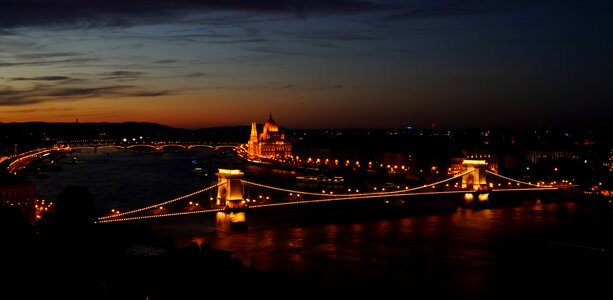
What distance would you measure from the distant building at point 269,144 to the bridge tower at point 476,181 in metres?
31.3

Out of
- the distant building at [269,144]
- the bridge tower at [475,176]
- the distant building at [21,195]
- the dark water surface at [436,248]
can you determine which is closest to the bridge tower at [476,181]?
the bridge tower at [475,176]

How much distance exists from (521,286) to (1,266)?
7.75 metres

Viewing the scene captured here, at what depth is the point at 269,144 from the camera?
195ft

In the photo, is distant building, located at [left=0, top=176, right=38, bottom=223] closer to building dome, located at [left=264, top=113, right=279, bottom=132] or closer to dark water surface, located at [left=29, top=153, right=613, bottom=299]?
dark water surface, located at [left=29, top=153, right=613, bottom=299]

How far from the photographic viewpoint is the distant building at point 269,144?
58.7 metres

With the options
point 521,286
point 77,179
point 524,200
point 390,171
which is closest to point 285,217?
point 521,286

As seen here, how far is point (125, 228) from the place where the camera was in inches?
487

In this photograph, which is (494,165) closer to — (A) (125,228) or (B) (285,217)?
(B) (285,217)

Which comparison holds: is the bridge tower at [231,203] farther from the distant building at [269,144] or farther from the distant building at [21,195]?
the distant building at [269,144]

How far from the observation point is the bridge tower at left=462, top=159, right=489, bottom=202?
2483 cm

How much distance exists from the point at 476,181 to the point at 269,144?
34.3 m

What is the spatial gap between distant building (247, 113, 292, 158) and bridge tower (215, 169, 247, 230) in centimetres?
3809

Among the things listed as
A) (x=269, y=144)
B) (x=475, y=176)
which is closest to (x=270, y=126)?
(x=269, y=144)

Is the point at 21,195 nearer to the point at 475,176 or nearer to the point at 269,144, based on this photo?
the point at 475,176
